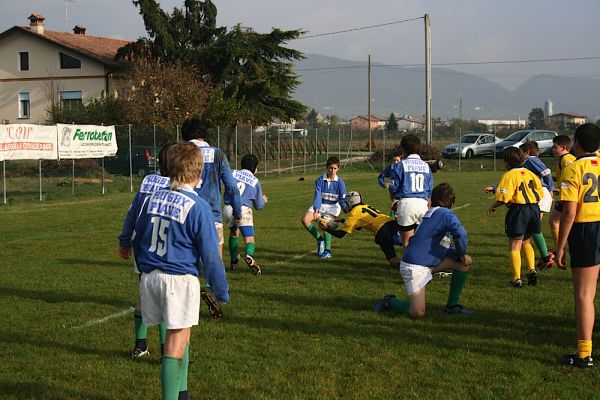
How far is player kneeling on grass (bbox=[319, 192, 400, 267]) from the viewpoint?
9562 millimetres

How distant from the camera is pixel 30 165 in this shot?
3350 cm

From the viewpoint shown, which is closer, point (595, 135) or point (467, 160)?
point (595, 135)

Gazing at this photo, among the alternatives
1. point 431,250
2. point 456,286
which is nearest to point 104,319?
point 431,250

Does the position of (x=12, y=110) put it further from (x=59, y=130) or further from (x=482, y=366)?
(x=482, y=366)

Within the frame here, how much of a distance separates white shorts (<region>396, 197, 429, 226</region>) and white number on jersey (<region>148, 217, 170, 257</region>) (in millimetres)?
5440

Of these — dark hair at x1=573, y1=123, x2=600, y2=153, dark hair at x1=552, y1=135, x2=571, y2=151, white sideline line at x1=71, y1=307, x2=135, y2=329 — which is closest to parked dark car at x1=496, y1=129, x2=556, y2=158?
dark hair at x1=552, y1=135, x2=571, y2=151

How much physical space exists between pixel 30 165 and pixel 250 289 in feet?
89.7

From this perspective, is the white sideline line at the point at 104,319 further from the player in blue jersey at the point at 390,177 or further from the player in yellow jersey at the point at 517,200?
the player in yellow jersey at the point at 517,200

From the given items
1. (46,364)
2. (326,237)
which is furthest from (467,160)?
A: (46,364)

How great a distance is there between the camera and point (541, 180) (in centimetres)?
1082

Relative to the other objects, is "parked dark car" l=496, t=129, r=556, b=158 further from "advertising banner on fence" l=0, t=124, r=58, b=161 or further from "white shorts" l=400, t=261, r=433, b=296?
"white shorts" l=400, t=261, r=433, b=296

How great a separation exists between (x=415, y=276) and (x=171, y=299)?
11.6 ft

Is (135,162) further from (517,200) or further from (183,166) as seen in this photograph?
(183,166)

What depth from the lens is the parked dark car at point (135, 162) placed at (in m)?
30.3
